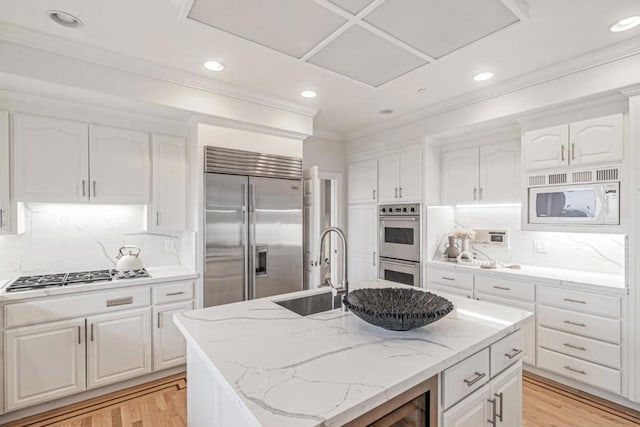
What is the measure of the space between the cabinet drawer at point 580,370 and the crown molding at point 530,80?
230 centimetres

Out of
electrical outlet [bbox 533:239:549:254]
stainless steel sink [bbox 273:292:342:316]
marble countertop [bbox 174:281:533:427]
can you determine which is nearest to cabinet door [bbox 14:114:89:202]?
marble countertop [bbox 174:281:533:427]

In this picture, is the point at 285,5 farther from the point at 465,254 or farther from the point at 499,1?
the point at 465,254

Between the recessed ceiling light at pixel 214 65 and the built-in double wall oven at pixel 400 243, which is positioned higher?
the recessed ceiling light at pixel 214 65

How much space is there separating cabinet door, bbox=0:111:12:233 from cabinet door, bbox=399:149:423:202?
3674 mm

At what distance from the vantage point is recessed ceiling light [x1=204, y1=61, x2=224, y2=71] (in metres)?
2.47

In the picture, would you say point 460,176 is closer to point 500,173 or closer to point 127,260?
point 500,173

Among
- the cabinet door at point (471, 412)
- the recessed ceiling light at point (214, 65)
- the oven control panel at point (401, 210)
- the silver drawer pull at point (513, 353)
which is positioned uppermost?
the recessed ceiling light at point (214, 65)

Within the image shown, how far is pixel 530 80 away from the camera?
2.72 metres

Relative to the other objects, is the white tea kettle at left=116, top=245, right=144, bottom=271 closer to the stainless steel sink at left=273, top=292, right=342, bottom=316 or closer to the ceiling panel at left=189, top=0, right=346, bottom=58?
the stainless steel sink at left=273, top=292, right=342, bottom=316

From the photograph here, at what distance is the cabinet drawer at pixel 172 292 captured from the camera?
9.07 ft

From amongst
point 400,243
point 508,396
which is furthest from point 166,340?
point 400,243

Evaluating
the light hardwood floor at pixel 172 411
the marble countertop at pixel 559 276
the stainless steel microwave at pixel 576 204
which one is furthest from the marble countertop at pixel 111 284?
the stainless steel microwave at pixel 576 204


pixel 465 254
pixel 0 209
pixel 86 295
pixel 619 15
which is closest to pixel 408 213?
pixel 465 254

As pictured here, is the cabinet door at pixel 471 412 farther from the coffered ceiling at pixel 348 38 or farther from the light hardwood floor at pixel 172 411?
the coffered ceiling at pixel 348 38
